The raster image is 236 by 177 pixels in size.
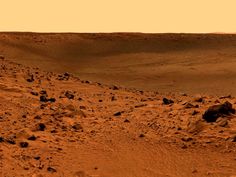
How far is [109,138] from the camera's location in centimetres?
537

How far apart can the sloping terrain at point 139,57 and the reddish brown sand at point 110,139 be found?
182 inches

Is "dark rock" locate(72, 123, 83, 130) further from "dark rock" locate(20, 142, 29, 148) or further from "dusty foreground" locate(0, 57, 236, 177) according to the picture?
"dark rock" locate(20, 142, 29, 148)

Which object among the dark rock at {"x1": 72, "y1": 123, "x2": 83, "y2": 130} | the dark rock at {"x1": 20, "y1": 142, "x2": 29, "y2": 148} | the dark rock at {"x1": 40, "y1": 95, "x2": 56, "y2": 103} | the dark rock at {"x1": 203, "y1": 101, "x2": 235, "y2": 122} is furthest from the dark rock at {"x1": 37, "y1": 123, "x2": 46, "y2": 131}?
the dark rock at {"x1": 203, "y1": 101, "x2": 235, "y2": 122}

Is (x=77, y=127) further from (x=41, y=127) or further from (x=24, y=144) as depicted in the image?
(x=24, y=144)

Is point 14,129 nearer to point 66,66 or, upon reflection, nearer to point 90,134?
point 90,134

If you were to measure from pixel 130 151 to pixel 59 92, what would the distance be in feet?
11.1

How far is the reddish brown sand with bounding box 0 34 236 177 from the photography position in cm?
442

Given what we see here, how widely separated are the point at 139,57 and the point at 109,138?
39.9 ft

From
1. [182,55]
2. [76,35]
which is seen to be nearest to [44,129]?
[182,55]

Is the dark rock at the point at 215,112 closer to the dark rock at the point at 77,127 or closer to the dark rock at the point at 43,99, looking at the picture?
the dark rock at the point at 77,127

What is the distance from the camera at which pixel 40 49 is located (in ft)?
59.6

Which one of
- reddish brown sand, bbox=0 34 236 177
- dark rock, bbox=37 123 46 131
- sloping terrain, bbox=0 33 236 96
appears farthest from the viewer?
sloping terrain, bbox=0 33 236 96

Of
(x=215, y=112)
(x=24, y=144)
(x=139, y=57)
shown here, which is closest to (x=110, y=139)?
(x=24, y=144)

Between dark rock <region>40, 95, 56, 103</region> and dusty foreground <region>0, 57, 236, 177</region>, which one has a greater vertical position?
dark rock <region>40, 95, 56, 103</region>
